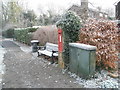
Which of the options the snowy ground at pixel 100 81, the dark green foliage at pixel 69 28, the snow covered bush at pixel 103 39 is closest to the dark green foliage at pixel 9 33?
the dark green foliage at pixel 69 28

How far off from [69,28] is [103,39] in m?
1.38

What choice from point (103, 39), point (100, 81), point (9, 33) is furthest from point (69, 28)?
point (9, 33)

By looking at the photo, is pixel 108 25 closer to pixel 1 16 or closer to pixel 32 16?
pixel 32 16

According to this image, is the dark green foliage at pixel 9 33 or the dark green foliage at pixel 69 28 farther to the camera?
the dark green foliage at pixel 9 33

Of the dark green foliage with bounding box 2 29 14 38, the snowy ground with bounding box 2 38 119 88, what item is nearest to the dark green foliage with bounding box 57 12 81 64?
the snowy ground with bounding box 2 38 119 88

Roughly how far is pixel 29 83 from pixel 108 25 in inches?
146

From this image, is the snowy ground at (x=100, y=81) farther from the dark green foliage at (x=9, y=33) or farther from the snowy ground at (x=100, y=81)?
the dark green foliage at (x=9, y=33)

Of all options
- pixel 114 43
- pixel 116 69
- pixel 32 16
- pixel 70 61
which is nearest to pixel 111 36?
pixel 114 43

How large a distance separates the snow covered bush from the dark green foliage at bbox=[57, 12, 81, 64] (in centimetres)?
29

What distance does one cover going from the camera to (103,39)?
751 cm

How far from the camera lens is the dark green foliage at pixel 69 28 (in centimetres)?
789

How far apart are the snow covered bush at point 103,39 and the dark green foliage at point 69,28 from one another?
288mm

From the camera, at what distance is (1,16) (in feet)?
140

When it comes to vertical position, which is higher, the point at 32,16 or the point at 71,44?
the point at 32,16
